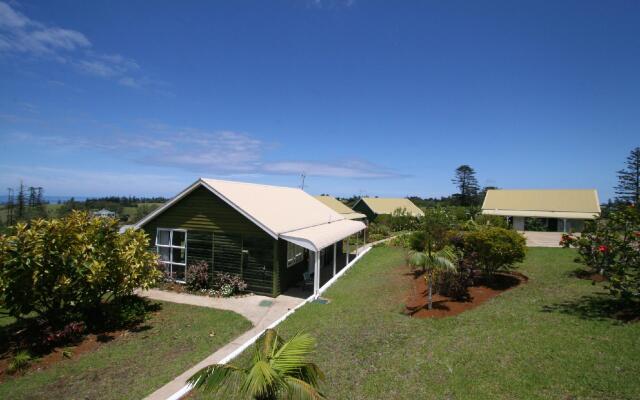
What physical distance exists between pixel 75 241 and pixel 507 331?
40.2ft

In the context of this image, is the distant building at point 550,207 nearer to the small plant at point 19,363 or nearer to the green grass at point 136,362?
the green grass at point 136,362

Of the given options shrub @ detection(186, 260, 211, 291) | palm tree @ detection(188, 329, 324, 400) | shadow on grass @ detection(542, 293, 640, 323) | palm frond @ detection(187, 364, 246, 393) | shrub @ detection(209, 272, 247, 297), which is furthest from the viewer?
shrub @ detection(186, 260, 211, 291)

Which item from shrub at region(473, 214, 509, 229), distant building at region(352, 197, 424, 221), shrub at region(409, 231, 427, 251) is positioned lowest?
shrub at region(409, 231, 427, 251)

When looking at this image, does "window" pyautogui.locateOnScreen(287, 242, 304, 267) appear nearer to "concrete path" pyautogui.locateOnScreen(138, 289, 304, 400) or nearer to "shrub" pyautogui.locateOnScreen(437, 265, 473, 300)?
"concrete path" pyautogui.locateOnScreen(138, 289, 304, 400)

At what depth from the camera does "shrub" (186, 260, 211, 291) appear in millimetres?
15141

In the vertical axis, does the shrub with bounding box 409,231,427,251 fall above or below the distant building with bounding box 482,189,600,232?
below

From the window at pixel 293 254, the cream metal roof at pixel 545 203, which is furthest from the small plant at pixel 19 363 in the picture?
the cream metal roof at pixel 545 203

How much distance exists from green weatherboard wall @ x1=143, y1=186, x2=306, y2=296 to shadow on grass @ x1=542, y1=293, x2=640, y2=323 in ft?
32.3

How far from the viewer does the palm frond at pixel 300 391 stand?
3.77 meters

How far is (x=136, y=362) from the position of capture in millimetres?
8695

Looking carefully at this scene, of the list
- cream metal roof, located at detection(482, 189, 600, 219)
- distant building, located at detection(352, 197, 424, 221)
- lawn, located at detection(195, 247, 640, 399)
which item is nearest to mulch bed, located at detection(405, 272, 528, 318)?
lawn, located at detection(195, 247, 640, 399)

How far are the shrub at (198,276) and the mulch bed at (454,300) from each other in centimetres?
865

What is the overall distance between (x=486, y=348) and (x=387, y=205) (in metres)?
43.7

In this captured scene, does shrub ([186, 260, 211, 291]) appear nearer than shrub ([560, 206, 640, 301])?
No
